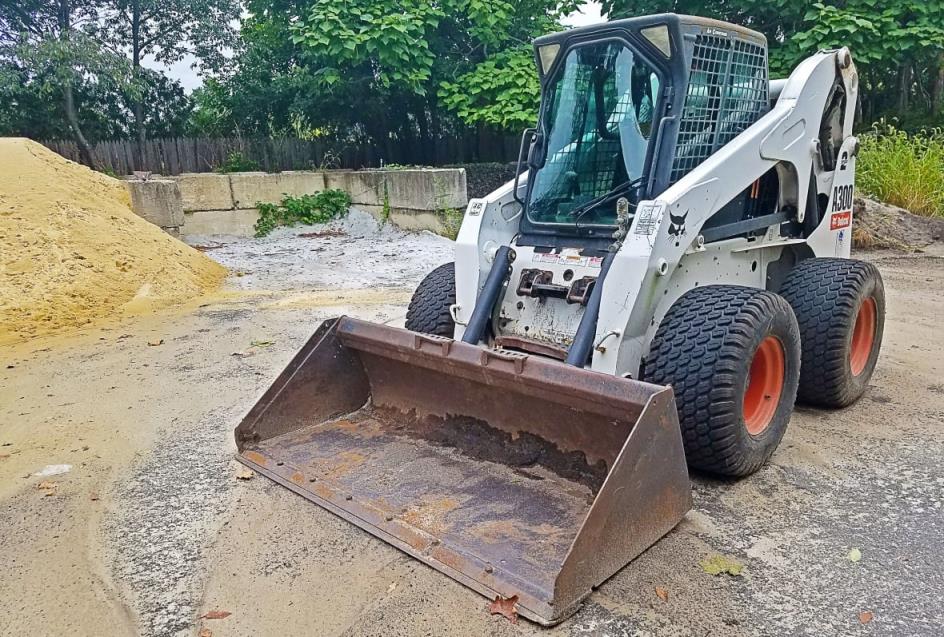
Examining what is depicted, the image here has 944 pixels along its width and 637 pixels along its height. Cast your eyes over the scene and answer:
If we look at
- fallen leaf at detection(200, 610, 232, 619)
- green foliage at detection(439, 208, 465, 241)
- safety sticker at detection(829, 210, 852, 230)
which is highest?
safety sticker at detection(829, 210, 852, 230)

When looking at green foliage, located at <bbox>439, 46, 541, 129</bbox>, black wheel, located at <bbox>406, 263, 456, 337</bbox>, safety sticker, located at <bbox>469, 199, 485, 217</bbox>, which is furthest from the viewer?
green foliage, located at <bbox>439, 46, 541, 129</bbox>

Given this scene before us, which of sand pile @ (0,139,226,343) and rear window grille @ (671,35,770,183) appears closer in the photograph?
rear window grille @ (671,35,770,183)

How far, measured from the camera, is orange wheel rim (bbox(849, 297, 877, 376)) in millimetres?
4180

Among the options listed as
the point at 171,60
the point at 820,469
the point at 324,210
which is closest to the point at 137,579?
the point at 820,469

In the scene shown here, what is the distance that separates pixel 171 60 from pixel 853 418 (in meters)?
13.0

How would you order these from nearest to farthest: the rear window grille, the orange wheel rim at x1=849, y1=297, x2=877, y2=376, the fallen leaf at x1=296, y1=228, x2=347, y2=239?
the rear window grille
the orange wheel rim at x1=849, y1=297, x2=877, y2=376
the fallen leaf at x1=296, y1=228, x2=347, y2=239

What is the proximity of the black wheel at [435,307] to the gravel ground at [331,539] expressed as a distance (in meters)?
1.12

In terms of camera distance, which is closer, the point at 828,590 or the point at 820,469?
the point at 828,590

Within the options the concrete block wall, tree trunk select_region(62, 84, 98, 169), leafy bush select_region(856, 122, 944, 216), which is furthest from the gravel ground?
tree trunk select_region(62, 84, 98, 169)

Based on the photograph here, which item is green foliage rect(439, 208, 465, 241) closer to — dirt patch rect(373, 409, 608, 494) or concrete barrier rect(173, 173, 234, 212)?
concrete barrier rect(173, 173, 234, 212)

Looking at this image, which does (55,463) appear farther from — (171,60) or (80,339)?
(171,60)

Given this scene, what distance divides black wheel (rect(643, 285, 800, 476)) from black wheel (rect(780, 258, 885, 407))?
0.59 meters

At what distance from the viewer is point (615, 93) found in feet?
11.7

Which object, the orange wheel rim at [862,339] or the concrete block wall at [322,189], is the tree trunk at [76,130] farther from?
the orange wheel rim at [862,339]
